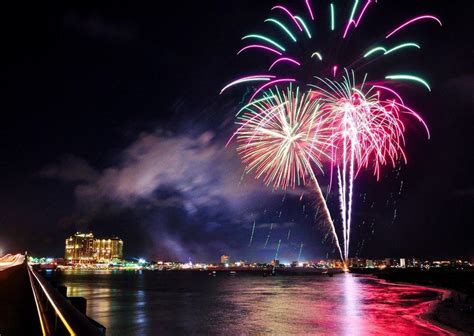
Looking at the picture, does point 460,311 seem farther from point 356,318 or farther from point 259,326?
point 259,326

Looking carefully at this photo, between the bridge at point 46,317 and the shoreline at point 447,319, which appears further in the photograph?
the shoreline at point 447,319

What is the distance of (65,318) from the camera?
5.26 m

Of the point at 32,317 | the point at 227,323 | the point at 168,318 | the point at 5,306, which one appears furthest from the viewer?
the point at 168,318

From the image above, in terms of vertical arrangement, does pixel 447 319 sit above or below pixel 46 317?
below

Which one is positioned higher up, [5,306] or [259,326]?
[5,306]

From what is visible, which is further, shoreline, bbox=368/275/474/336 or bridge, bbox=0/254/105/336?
shoreline, bbox=368/275/474/336

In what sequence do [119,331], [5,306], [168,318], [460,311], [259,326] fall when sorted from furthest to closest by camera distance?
[460,311]
[168,318]
[259,326]
[119,331]
[5,306]

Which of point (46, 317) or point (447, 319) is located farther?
point (447, 319)

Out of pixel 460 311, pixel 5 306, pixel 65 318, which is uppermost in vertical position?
pixel 65 318

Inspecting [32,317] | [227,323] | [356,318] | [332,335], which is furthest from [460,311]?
[32,317]

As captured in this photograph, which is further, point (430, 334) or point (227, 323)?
point (227, 323)

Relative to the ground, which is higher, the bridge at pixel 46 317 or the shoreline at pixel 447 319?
the bridge at pixel 46 317

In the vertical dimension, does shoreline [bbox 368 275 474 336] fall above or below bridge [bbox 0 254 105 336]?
below

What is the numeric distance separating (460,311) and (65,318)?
29267mm
